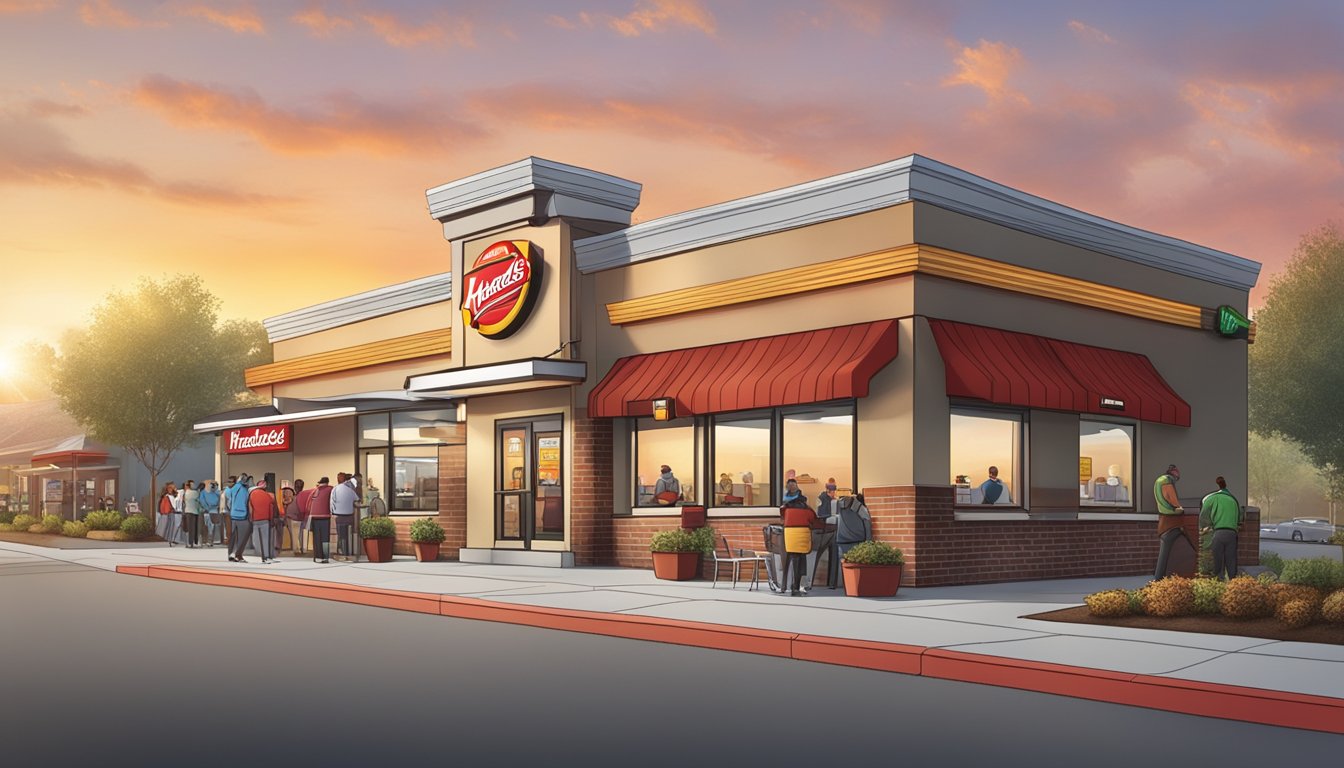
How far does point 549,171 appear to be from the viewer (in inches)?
1076

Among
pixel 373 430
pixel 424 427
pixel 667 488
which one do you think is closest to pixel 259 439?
pixel 373 430

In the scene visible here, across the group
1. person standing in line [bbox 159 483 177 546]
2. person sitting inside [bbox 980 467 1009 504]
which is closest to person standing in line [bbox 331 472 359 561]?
person standing in line [bbox 159 483 177 546]

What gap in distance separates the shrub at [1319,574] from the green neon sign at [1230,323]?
1429 cm

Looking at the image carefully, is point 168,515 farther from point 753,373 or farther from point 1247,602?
point 1247,602

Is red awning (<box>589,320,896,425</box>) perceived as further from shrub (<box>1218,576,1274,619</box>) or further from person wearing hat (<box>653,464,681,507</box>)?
shrub (<box>1218,576,1274,619</box>)

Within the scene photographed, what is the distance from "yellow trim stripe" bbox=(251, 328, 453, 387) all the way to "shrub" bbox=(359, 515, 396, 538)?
4.30 meters

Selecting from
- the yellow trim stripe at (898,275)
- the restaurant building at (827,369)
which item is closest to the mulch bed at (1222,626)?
the restaurant building at (827,369)

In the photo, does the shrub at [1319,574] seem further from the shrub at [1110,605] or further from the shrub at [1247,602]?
the shrub at [1110,605]

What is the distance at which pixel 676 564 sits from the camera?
2352 cm

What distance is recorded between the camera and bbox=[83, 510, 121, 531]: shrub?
149 feet

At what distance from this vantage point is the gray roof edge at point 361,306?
3244cm

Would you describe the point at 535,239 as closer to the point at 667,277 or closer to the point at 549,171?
the point at 549,171

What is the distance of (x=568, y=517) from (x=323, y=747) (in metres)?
18.3

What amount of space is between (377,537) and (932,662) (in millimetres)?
19834
